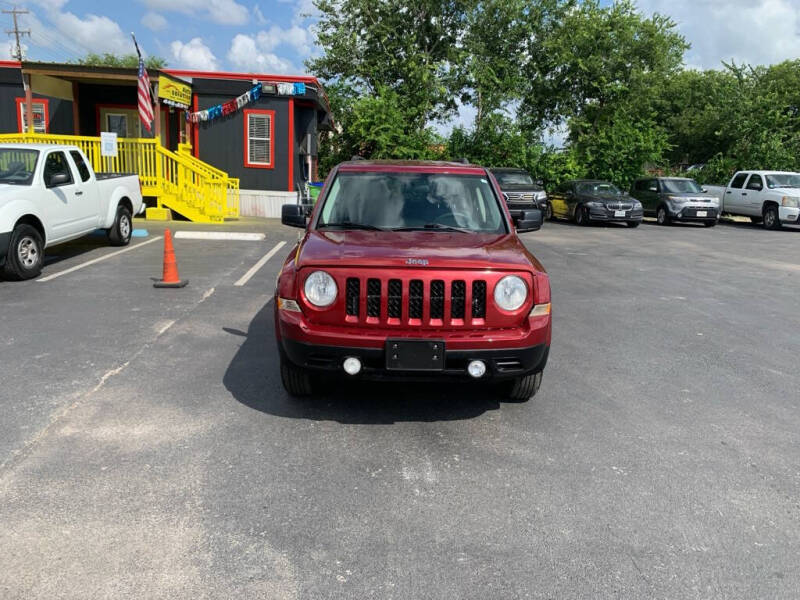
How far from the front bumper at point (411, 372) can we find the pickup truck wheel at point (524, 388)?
1.46 feet

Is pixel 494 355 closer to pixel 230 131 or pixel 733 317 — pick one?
pixel 733 317

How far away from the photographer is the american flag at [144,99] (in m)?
16.7

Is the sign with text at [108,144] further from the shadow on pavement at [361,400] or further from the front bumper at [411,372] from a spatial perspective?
the front bumper at [411,372]

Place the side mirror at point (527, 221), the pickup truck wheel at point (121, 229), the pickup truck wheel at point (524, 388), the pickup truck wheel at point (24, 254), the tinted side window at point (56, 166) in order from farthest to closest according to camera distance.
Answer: the pickup truck wheel at point (121, 229) < the tinted side window at point (56, 166) < the pickup truck wheel at point (24, 254) < the side mirror at point (527, 221) < the pickup truck wheel at point (524, 388)

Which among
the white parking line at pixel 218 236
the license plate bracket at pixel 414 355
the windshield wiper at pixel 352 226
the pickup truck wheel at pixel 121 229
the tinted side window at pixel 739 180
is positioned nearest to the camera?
the license plate bracket at pixel 414 355

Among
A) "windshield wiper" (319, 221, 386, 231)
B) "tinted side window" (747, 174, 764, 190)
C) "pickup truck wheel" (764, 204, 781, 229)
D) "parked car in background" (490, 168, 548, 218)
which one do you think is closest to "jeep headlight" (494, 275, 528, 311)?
"windshield wiper" (319, 221, 386, 231)

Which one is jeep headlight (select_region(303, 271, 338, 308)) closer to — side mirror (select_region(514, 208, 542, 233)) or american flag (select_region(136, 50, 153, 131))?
side mirror (select_region(514, 208, 542, 233))

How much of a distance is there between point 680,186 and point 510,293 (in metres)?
21.5

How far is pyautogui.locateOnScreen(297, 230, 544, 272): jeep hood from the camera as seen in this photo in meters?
4.12

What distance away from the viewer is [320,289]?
13.7 ft

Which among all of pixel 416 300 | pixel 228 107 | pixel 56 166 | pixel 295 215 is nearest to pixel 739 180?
pixel 228 107

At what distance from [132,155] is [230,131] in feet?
13.6

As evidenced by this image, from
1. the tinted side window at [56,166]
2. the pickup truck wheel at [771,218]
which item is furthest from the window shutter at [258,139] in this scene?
the pickup truck wheel at [771,218]

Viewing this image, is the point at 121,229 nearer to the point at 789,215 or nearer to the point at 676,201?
the point at 676,201
